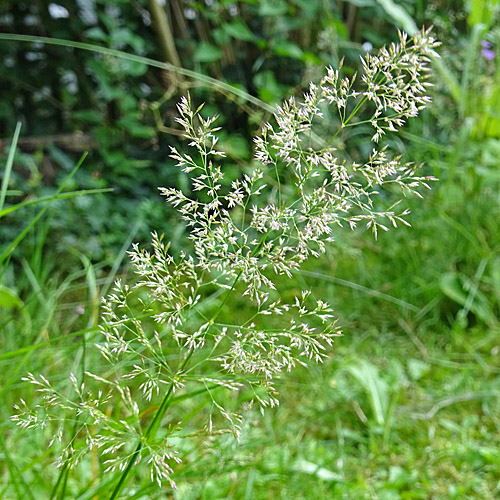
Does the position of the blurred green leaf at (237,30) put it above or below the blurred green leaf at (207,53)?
above

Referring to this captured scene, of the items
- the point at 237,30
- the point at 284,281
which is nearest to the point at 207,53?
the point at 237,30

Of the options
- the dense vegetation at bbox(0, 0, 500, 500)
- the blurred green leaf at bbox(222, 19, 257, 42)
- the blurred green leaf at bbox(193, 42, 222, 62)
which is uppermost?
the blurred green leaf at bbox(222, 19, 257, 42)

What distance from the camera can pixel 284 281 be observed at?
6.59 feet

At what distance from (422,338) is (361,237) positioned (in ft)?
1.88

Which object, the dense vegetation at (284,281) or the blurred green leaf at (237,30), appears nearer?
the dense vegetation at (284,281)

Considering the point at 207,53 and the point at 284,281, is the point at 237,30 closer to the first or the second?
the point at 207,53

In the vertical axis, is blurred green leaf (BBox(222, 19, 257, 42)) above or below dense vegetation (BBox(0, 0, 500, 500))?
above

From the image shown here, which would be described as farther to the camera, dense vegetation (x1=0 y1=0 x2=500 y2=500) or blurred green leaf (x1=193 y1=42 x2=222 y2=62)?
blurred green leaf (x1=193 y1=42 x2=222 y2=62)

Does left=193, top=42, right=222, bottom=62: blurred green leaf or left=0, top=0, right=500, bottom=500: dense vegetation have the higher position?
left=193, top=42, right=222, bottom=62: blurred green leaf

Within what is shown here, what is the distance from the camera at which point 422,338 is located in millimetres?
1669

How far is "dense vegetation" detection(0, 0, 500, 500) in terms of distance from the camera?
43.5 inches

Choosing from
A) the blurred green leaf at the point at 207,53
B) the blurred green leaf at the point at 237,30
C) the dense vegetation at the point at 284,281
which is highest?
the blurred green leaf at the point at 237,30

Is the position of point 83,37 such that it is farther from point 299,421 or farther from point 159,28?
point 299,421

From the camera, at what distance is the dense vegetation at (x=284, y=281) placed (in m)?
1.10
